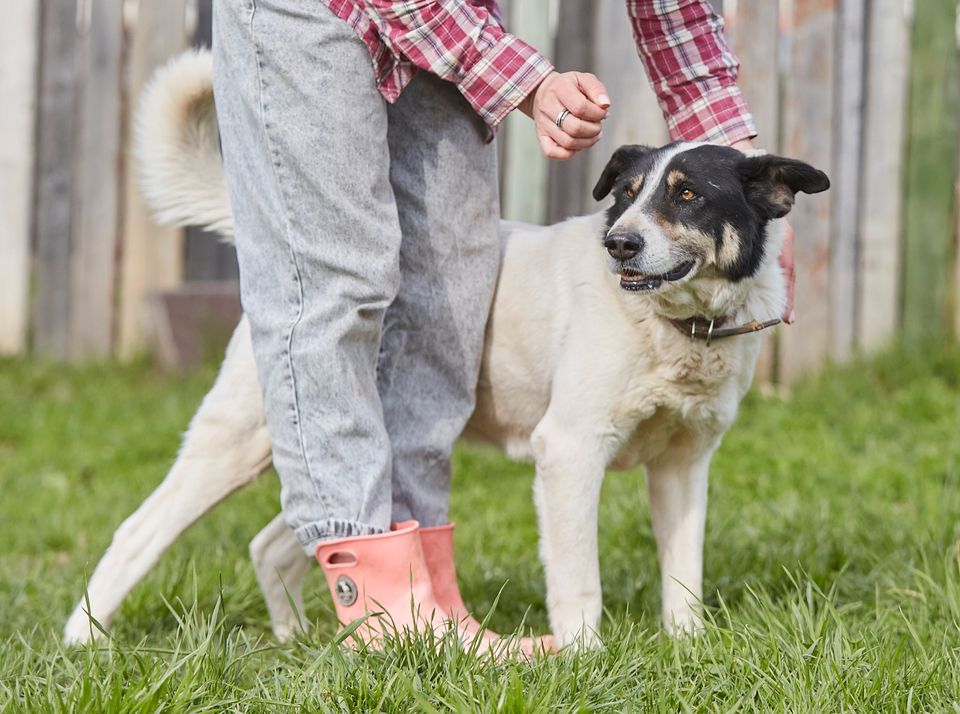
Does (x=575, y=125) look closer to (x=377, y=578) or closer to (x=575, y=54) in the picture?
(x=377, y=578)

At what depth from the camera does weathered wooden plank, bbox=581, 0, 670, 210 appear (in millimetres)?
5336

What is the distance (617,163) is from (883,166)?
3082mm

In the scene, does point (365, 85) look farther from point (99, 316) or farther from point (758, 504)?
point (99, 316)

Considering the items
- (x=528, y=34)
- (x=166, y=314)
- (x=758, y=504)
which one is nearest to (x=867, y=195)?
(x=528, y=34)

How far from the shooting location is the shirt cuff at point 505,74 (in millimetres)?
2311

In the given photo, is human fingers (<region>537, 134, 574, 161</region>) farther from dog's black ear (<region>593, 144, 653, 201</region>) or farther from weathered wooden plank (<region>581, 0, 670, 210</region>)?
weathered wooden plank (<region>581, 0, 670, 210</region>)

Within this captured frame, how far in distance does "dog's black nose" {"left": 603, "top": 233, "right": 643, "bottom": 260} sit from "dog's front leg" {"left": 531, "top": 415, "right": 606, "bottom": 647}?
42cm

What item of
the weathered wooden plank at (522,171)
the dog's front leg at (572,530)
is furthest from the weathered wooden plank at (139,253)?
the dog's front leg at (572,530)

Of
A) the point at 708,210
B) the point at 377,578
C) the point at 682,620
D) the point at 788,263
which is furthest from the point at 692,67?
the point at 377,578

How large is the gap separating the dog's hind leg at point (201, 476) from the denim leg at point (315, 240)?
321mm

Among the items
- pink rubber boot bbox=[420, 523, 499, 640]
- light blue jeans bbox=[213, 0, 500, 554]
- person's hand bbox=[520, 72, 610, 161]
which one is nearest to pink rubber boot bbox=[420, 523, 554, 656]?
pink rubber boot bbox=[420, 523, 499, 640]

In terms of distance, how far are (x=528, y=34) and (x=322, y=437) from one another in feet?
12.1

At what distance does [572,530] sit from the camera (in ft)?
8.61

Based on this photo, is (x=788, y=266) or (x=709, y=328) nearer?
(x=709, y=328)
